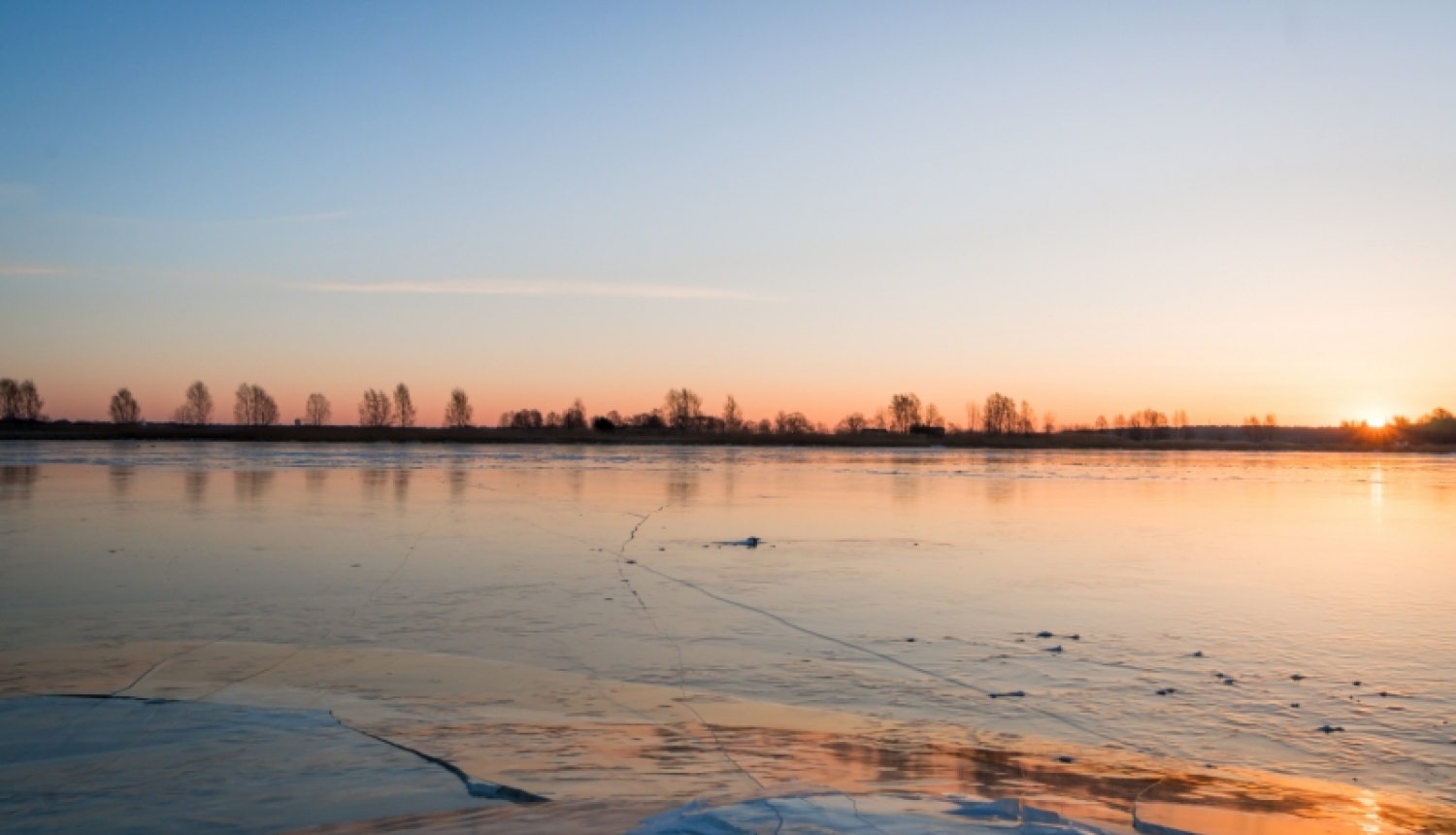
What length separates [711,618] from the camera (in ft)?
26.5

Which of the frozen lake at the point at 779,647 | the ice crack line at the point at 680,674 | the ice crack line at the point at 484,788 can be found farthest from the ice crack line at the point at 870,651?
the ice crack line at the point at 484,788

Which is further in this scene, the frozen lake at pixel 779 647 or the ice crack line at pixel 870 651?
the ice crack line at pixel 870 651

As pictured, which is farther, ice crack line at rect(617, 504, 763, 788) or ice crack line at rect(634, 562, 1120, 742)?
ice crack line at rect(634, 562, 1120, 742)

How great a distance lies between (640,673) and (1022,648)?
2712 mm

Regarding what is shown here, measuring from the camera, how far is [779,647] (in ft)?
23.5

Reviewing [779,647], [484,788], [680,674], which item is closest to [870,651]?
[779,647]

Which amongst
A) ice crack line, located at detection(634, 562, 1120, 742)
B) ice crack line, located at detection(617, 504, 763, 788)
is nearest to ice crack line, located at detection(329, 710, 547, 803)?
ice crack line, located at detection(617, 504, 763, 788)

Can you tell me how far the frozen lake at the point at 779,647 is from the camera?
4.66m

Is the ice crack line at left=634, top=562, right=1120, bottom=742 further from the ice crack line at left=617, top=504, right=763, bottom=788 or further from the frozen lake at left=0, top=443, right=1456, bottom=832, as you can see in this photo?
the ice crack line at left=617, top=504, right=763, bottom=788

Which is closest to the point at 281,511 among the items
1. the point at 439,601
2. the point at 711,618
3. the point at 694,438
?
the point at 439,601

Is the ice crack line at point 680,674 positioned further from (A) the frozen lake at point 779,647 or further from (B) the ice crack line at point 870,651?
(B) the ice crack line at point 870,651

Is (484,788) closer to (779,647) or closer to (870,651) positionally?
(779,647)

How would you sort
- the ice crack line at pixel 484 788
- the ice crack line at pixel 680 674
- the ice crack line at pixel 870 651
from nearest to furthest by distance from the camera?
the ice crack line at pixel 484 788 → the ice crack line at pixel 680 674 → the ice crack line at pixel 870 651

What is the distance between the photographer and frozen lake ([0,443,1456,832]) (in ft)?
15.3
